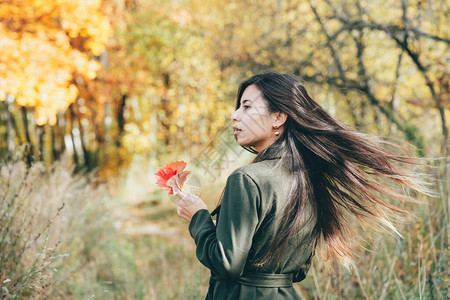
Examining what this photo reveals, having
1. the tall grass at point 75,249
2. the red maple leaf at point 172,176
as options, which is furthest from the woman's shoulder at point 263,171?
the tall grass at point 75,249

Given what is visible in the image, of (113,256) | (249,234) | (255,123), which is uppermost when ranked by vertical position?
(255,123)

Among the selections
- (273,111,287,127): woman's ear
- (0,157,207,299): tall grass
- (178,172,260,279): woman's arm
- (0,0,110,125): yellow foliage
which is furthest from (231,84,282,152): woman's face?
(0,0,110,125): yellow foliage

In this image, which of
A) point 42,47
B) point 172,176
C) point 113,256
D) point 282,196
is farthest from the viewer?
point 42,47

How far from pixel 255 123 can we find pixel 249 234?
1.56 feet

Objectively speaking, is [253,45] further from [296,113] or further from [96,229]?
[296,113]

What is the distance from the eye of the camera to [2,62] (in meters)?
6.27

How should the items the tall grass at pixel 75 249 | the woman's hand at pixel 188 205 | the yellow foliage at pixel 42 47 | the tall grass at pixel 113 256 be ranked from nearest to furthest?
1. the woman's hand at pixel 188 205
2. the tall grass at pixel 113 256
3. the tall grass at pixel 75 249
4. the yellow foliage at pixel 42 47

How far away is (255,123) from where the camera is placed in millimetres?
1836

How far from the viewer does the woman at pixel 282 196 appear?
1.61 metres

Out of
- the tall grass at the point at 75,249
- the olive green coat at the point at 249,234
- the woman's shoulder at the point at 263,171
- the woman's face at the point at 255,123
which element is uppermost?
the woman's face at the point at 255,123

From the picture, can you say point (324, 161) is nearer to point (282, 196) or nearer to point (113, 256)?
point (282, 196)

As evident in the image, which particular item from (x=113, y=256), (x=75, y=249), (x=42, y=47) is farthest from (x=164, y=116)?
(x=75, y=249)

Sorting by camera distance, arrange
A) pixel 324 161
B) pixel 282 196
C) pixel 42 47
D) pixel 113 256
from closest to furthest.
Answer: pixel 282 196
pixel 324 161
pixel 113 256
pixel 42 47

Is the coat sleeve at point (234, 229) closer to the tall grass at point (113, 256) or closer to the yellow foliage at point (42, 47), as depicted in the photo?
the tall grass at point (113, 256)
